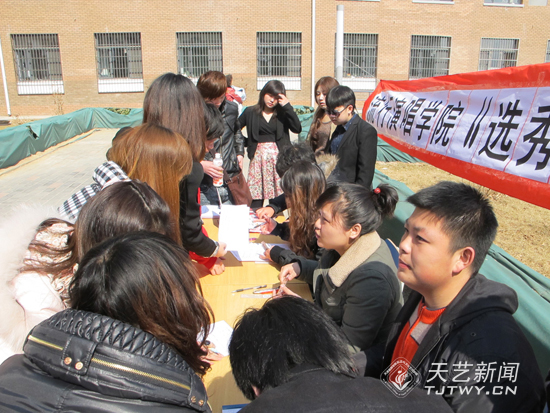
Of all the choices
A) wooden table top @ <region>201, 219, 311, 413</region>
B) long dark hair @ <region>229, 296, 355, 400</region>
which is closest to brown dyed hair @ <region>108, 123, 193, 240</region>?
wooden table top @ <region>201, 219, 311, 413</region>

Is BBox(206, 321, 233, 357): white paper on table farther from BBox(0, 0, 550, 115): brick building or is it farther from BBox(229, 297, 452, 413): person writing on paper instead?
BBox(0, 0, 550, 115): brick building

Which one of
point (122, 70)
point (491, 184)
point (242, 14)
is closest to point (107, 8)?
point (122, 70)

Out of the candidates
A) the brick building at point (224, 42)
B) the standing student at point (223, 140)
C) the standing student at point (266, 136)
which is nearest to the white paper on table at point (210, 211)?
the standing student at point (223, 140)

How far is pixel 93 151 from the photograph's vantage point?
11203 millimetres

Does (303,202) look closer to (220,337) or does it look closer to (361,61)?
(220,337)

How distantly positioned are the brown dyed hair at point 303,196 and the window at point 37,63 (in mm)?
21051

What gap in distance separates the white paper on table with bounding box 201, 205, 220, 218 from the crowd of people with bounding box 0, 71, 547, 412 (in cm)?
106

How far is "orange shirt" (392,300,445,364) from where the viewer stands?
1.41 meters

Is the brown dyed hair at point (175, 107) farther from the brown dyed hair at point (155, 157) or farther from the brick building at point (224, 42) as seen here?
the brick building at point (224, 42)

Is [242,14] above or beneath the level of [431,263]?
above

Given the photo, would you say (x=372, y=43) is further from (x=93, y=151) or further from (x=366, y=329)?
(x=366, y=329)

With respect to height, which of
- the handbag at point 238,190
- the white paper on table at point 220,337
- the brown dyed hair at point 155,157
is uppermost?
the brown dyed hair at point 155,157

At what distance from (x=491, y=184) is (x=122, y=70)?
21.0 metres

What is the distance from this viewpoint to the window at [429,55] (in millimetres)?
21141
